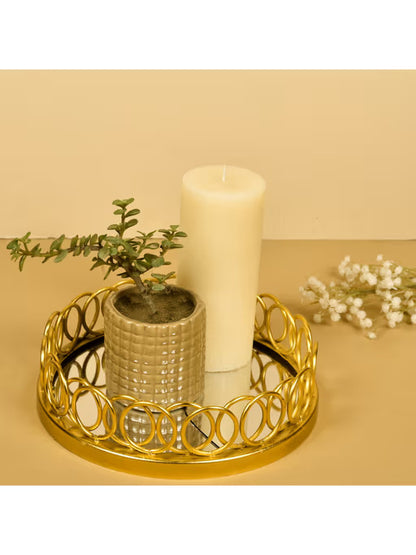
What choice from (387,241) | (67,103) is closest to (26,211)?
(67,103)

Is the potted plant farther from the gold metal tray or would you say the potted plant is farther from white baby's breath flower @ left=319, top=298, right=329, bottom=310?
white baby's breath flower @ left=319, top=298, right=329, bottom=310

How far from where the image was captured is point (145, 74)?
1.09 metres

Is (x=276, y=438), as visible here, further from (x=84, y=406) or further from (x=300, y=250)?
(x=300, y=250)

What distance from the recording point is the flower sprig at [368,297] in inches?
38.4

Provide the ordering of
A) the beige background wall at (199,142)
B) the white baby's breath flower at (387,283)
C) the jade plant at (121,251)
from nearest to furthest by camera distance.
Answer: the jade plant at (121,251), the white baby's breath flower at (387,283), the beige background wall at (199,142)

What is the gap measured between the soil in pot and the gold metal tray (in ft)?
0.21

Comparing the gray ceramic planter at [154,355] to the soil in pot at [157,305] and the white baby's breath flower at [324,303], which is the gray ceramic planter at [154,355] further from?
the white baby's breath flower at [324,303]

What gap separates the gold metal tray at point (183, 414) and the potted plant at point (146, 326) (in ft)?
0.07

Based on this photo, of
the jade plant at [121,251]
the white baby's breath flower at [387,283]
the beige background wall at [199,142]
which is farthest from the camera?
the beige background wall at [199,142]

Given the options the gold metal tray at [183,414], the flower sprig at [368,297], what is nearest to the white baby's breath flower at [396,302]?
the flower sprig at [368,297]

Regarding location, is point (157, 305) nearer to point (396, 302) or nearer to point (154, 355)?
point (154, 355)

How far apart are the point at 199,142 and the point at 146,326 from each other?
16.5 inches

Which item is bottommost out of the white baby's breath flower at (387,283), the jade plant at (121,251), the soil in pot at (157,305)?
the white baby's breath flower at (387,283)

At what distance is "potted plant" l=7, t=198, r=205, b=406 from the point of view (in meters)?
0.76
